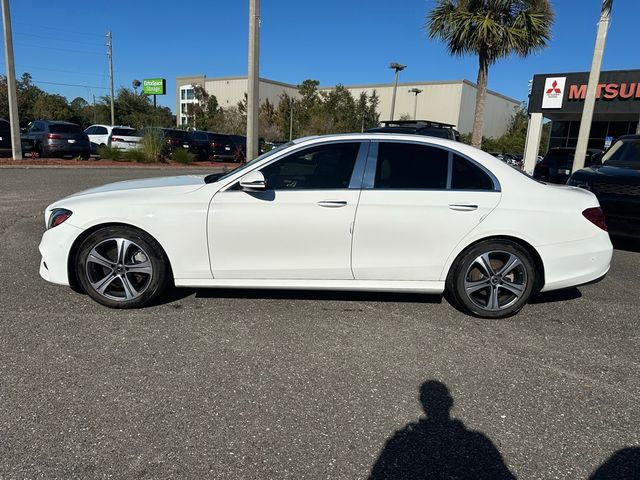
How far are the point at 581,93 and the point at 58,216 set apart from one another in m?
26.8

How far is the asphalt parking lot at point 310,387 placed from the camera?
7.60ft

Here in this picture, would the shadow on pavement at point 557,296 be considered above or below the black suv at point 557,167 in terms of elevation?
below

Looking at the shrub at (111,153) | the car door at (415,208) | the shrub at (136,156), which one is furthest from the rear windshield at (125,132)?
the car door at (415,208)

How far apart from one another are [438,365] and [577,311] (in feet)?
6.47

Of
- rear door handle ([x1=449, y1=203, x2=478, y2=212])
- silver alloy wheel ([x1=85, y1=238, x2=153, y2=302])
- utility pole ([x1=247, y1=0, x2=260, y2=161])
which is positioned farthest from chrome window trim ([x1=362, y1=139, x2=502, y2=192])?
utility pole ([x1=247, y1=0, x2=260, y2=161])

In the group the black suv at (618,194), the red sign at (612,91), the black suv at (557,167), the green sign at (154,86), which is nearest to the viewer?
the black suv at (618,194)

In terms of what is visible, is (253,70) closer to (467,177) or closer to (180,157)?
(180,157)

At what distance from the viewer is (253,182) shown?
378cm

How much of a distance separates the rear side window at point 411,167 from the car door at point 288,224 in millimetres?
233

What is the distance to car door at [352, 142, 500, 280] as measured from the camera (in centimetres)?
389

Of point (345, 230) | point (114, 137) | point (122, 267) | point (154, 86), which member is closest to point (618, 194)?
point (345, 230)

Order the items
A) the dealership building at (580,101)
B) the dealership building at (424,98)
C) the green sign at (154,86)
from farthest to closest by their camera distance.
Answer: the dealership building at (424,98), the green sign at (154,86), the dealership building at (580,101)

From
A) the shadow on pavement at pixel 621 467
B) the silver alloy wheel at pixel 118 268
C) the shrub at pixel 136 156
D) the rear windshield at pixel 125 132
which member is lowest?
the shadow on pavement at pixel 621 467

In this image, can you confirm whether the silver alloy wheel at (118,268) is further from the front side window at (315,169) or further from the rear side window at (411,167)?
the rear side window at (411,167)
